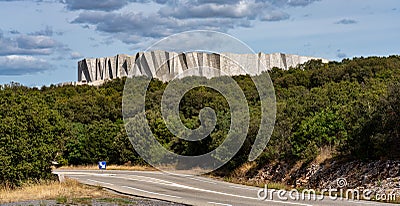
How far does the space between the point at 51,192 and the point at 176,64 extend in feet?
109

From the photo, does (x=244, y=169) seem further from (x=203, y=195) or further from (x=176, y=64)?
(x=176, y=64)

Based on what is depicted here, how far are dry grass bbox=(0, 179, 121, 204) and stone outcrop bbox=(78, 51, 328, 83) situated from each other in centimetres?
799

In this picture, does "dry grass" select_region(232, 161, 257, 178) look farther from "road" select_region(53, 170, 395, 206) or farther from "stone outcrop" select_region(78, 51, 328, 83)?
"road" select_region(53, 170, 395, 206)

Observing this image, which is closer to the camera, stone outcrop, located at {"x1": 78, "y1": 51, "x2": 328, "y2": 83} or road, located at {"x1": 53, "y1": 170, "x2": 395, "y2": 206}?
road, located at {"x1": 53, "y1": 170, "x2": 395, "y2": 206}

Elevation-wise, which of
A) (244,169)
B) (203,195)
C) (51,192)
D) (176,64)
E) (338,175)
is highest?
(176,64)

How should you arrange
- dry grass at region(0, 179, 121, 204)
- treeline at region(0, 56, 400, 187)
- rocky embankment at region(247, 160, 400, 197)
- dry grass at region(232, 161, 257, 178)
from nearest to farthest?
dry grass at region(0, 179, 121, 204) → rocky embankment at region(247, 160, 400, 197) → treeline at region(0, 56, 400, 187) → dry grass at region(232, 161, 257, 178)

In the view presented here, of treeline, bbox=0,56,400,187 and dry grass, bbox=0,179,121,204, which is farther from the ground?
treeline, bbox=0,56,400,187

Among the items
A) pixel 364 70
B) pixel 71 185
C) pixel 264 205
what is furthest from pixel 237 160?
pixel 364 70


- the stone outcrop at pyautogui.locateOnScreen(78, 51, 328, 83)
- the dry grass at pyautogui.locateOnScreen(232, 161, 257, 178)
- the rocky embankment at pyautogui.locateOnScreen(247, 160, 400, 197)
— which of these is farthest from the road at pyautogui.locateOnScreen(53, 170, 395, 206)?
the dry grass at pyautogui.locateOnScreen(232, 161, 257, 178)

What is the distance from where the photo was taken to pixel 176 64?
173ft

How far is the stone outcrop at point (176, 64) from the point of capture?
103 ft

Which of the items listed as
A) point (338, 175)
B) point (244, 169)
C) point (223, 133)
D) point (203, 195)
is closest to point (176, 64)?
point (223, 133)

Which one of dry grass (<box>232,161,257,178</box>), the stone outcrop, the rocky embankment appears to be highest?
the stone outcrop

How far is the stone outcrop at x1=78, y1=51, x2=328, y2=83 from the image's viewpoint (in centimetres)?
3136
